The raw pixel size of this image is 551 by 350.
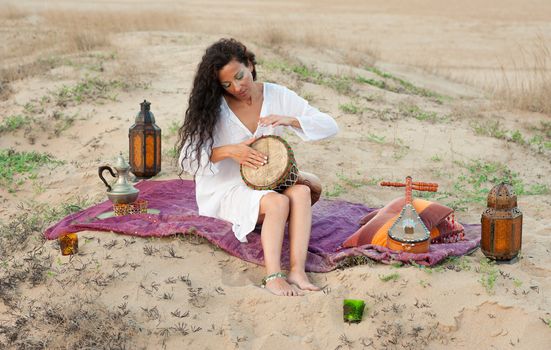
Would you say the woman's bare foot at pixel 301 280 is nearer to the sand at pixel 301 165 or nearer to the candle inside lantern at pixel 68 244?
the sand at pixel 301 165

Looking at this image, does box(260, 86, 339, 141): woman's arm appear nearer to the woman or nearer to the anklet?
the woman

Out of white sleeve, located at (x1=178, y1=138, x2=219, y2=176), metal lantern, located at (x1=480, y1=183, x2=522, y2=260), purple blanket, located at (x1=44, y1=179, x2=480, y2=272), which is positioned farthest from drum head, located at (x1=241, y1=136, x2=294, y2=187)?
metal lantern, located at (x1=480, y1=183, x2=522, y2=260)

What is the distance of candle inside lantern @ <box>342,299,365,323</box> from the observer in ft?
14.2

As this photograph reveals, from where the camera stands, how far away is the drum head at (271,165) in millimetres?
5074

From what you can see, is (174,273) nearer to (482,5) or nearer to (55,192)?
(55,192)

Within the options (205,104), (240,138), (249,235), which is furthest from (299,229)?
(205,104)

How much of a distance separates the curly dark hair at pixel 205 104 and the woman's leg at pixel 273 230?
0.61 metres

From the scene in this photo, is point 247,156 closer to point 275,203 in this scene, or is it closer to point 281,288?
point 275,203

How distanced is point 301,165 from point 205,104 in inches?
98.1

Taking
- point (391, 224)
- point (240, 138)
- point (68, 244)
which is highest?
point (240, 138)

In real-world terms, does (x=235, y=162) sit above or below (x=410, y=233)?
above

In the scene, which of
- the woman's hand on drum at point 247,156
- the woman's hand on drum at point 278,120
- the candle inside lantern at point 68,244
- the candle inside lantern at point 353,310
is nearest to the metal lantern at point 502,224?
the candle inside lantern at point 353,310

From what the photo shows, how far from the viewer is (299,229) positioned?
4.96m

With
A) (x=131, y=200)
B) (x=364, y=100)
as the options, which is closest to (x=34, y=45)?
(x=364, y=100)
